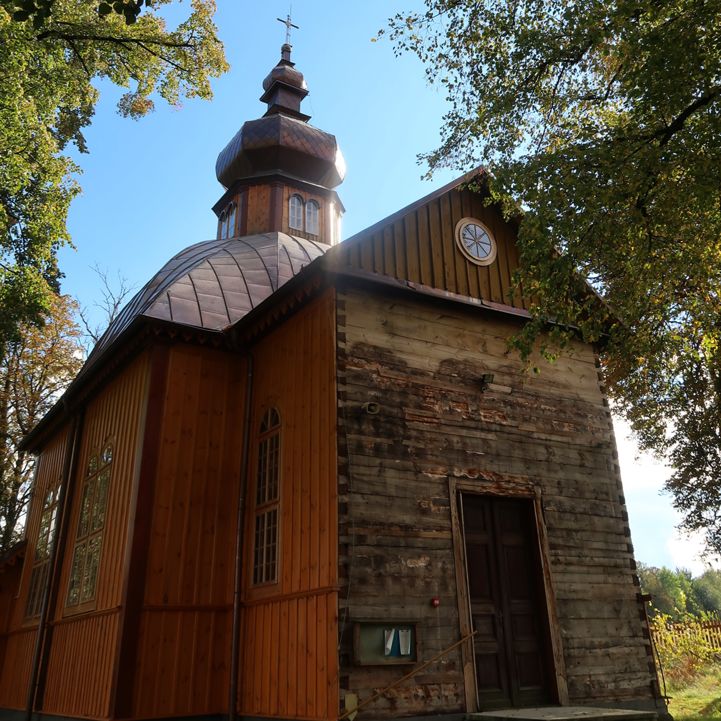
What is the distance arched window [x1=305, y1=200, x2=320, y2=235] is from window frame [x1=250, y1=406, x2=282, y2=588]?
8.96 metres

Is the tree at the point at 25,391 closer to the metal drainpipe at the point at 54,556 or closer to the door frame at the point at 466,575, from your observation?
the metal drainpipe at the point at 54,556

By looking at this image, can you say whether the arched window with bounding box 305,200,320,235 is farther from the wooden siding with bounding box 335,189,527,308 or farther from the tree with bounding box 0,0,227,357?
the wooden siding with bounding box 335,189,527,308

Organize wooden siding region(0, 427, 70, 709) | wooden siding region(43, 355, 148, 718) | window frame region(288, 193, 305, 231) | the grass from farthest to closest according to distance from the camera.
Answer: window frame region(288, 193, 305, 231)
wooden siding region(0, 427, 70, 709)
the grass
wooden siding region(43, 355, 148, 718)

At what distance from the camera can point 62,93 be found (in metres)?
12.1

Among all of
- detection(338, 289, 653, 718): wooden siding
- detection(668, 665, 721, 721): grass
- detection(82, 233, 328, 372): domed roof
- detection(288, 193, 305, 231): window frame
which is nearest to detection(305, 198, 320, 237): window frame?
detection(288, 193, 305, 231): window frame

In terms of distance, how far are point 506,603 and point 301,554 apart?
9.08ft

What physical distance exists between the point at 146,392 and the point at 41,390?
15272 millimetres

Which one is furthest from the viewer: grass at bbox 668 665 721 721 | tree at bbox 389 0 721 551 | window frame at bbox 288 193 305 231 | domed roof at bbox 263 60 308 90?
domed roof at bbox 263 60 308 90

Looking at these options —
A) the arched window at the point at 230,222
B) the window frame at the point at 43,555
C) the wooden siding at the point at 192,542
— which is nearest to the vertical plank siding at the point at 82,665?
the wooden siding at the point at 192,542

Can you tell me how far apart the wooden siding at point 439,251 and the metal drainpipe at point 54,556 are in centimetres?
753

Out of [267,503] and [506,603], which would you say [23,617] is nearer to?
[267,503]

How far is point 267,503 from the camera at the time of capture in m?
9.84

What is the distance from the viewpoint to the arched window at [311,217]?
1844 centimetres

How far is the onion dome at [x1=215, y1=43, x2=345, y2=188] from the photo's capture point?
18.9 meters
